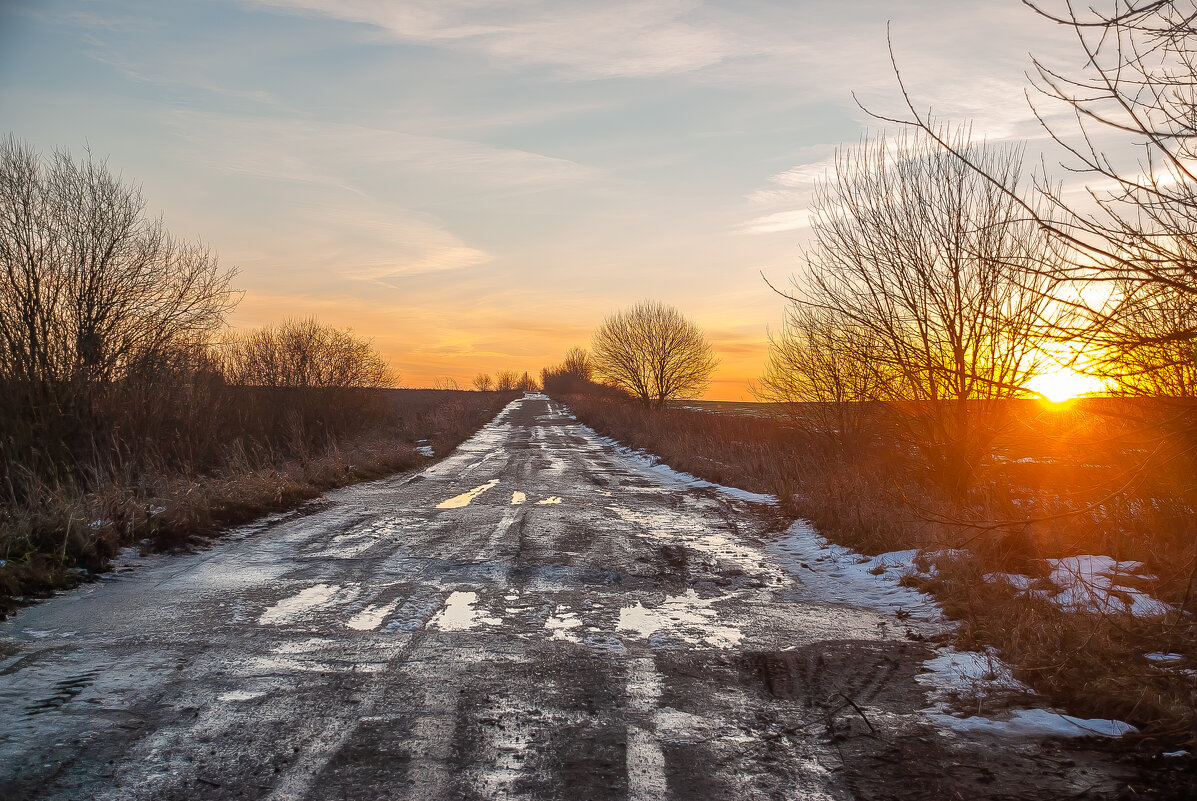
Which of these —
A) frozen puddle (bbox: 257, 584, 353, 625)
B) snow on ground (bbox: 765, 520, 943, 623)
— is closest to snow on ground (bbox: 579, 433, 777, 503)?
snow on ground (bbox: 765, 520, 943, 623)

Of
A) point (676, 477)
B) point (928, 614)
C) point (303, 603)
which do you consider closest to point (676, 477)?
point (676, 477)

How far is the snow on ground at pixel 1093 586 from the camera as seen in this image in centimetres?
552

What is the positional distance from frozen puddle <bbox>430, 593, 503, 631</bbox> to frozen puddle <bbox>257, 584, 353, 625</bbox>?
995 mm

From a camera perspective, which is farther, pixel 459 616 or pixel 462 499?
pixel 462 499

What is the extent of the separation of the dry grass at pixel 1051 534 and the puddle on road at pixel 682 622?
1768 mm

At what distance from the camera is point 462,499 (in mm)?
12859

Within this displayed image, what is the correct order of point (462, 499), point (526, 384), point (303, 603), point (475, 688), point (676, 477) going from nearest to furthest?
point (475, 688) → point (303, 603) → point (462, 499) → point (676, 477) → point (526, 384)

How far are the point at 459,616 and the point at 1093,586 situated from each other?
5.36 m

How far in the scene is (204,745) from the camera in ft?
11.4

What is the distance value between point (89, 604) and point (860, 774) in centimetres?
601

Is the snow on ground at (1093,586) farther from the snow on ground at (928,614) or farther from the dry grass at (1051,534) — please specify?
the snow on ground at (928,614)

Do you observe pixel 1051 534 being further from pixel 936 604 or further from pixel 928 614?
pixel 928 614

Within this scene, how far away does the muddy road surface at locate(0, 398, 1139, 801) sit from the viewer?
3248 mm

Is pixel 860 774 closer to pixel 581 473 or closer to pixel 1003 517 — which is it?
pixel 1003 517
